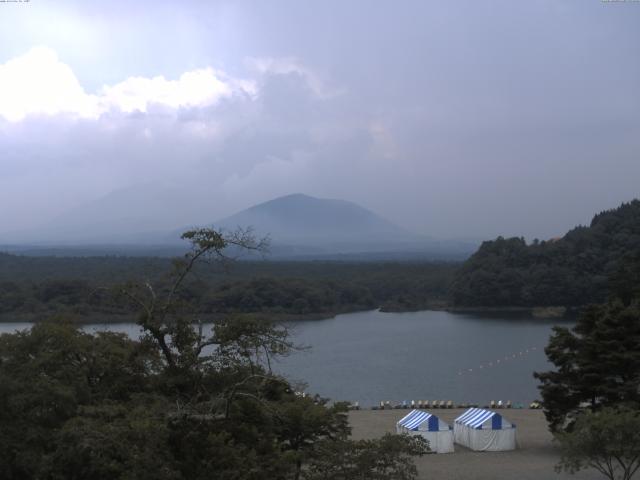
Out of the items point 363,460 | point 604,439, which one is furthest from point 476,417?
point 363,460

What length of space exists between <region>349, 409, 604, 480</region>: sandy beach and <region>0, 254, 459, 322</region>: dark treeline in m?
15.2

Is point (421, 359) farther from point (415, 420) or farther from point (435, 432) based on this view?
point (435, 432)

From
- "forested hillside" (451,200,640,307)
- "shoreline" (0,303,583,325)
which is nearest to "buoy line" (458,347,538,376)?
"shoreline" (0,303,583,325)

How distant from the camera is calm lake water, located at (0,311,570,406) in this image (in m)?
21.9

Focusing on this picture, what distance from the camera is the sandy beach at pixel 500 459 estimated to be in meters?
11.3

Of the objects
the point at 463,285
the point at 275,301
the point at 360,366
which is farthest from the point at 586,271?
the point at 360,366

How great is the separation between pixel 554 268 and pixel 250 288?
18.8 m

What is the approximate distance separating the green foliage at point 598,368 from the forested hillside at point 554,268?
3342 cm

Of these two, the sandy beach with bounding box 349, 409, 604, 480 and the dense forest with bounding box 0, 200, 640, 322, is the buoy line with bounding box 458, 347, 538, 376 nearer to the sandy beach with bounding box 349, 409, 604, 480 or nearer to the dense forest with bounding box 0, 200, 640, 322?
the sandy beach with bounding box 349, 409, 604, 480

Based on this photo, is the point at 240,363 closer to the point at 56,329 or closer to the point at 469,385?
the point at 56,329

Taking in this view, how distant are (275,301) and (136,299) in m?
38.2

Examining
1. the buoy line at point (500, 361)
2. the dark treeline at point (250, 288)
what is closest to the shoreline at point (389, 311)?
the dark treeline at point (250, 288)

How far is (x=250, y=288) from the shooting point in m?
44.5

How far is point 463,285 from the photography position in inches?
1961
